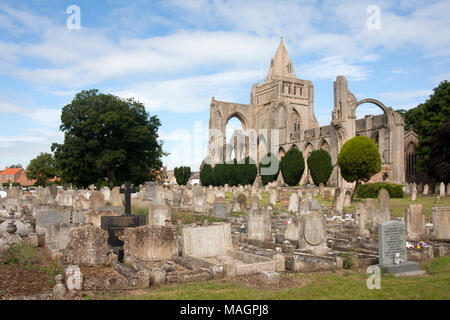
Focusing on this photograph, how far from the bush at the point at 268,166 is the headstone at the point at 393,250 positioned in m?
42.9

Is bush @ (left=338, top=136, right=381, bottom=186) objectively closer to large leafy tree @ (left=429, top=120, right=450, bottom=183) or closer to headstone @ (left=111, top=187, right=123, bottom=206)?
large leafy tree @ (left=429, top=120, right=450, bottom=183)

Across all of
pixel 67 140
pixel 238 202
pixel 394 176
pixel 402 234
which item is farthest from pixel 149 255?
pixel 394 176

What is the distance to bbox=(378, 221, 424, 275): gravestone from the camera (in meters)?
6.85

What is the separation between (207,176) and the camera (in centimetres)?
5359

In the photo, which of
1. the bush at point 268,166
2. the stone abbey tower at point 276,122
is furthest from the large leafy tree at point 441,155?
the bush at point 268,166

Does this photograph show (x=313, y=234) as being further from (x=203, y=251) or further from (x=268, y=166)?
(x=268, y=166)

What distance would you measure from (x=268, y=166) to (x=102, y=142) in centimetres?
2441

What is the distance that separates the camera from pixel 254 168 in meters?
51.1

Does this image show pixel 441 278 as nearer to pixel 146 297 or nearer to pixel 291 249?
pixel 291 249

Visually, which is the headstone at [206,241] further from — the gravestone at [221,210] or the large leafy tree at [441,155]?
the large leafy tree at [441,155]

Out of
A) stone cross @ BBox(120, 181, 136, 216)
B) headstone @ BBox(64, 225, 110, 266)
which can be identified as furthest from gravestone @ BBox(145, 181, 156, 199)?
headstone @ BBox(64, 225, 110, 266)

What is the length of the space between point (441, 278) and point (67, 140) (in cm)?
3212

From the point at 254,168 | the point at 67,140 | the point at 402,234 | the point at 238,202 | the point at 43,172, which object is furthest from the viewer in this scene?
the point at 43,172

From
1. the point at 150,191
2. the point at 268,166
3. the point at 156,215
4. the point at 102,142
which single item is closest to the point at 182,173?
the point at 268,166
